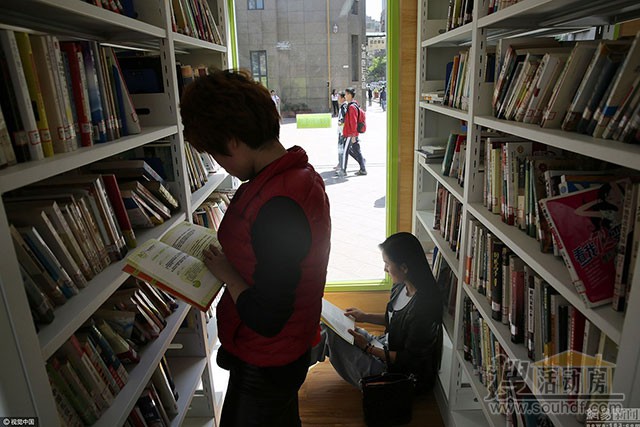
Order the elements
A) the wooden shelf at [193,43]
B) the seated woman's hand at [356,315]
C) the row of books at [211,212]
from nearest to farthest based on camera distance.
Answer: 1. the wooden shelf at [193,43]
2. the row of books at [211,212]
3. the seated woman's hand at [356,315]

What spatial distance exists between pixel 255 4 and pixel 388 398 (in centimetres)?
266

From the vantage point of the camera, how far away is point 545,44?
4.63 feet

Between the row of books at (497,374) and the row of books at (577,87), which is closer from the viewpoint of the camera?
the row of books at (577,87)

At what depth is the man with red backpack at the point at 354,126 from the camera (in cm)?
331

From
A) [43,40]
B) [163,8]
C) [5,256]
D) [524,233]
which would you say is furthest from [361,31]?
[5,256]

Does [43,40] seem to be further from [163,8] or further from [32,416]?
[32,416]

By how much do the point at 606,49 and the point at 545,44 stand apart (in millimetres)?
445

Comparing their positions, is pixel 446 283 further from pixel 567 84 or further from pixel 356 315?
pixel 567 84

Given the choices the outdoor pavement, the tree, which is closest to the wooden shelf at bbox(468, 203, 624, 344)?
the tree

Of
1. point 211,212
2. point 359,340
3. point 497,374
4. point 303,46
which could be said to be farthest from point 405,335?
point 303,46

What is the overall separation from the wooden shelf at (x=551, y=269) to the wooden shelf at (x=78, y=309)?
1108 millimetres

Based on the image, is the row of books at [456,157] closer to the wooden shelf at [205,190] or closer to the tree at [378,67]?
the tree at [378,67]

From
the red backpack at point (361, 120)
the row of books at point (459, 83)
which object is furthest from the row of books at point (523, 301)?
the red backpack at point (361, 120)

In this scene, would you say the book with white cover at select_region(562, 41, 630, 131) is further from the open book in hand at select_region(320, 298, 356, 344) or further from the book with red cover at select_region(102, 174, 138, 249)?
the open book in hand at select_region(320, 298, 356, 344)
